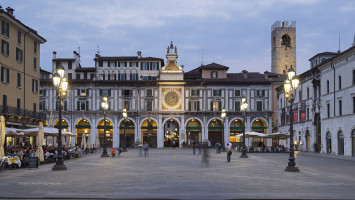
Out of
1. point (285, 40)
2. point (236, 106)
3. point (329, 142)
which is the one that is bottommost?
point (329, 142)

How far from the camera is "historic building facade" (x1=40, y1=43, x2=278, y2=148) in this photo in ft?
260

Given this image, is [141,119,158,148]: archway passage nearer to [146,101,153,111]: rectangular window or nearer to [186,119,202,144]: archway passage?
[146,101,153,111]: rectangular window

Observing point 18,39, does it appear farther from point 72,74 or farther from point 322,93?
point 322,93

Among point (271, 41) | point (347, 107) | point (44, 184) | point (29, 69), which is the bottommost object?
point (44, 184)

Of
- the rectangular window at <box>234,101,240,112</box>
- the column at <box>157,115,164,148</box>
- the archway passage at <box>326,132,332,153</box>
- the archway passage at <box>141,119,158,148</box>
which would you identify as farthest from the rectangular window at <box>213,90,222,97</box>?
the archway passage at <box>326,132,332,153</box>

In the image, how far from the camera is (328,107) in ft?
174

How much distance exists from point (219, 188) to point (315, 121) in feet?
149

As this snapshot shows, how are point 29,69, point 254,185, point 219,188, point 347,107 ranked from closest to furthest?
point 219,188, point 254,185, point 347,107, point 29,69

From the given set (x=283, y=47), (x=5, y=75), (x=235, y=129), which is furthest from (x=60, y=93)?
(x=283, y=47)

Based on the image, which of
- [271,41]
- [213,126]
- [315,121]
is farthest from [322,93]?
[271,41]

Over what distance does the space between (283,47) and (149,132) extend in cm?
5169

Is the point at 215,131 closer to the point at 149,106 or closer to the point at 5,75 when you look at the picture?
the point at 149,106

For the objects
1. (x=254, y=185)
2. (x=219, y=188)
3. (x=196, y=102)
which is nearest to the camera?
(x=219, y=188)

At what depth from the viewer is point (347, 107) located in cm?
4634
